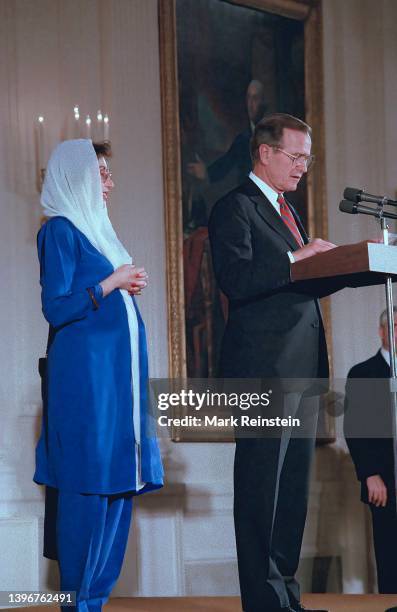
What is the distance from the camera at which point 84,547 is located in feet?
11.1

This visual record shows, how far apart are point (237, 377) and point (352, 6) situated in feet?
12.9

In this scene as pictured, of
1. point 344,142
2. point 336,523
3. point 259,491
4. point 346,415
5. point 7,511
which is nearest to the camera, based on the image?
point 259,491

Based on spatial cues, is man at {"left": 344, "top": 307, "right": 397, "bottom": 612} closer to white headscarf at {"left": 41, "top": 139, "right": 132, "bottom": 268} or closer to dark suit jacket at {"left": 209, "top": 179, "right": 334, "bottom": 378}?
dark suit jacket at {"left": 209, "top": 179, "right": 334, "bottom": 378}

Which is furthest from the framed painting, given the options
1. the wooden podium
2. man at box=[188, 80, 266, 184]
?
the wooden podium

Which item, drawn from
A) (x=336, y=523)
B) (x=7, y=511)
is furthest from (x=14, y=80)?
(x=336, y=523)

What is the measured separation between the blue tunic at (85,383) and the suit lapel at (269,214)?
0.62 meters

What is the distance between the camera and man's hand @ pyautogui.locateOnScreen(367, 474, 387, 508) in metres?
5.24

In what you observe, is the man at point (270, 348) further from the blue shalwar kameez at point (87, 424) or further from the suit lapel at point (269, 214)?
the blue shalwar kameez at point (87, 424)

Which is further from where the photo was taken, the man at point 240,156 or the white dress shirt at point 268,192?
the man at point 240,156

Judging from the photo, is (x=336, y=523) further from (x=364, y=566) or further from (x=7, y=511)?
(x=7, y=511)

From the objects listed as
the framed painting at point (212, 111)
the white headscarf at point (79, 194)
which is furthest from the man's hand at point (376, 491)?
the white headscarf at point (79, 194)

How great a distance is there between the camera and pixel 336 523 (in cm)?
615

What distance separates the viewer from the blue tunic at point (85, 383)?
343 centimetres

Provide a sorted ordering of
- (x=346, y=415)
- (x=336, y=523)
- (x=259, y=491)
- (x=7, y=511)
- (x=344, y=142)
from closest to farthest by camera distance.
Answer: (x=259, y=491) → (x=7, y=511) → (x=346, y=415) → (x=336, y=523) → (x=344, y=142)
